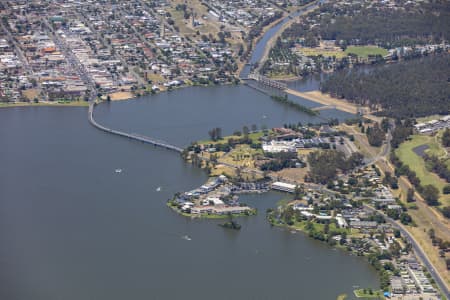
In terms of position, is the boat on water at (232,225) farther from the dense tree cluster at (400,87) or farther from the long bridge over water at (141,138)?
the dense tree cluster at (400,87)

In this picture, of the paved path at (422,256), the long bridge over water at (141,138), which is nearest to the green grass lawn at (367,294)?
the paved path at (422,256)

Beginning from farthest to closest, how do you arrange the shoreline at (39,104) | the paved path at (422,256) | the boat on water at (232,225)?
the shoreline at (39,104) < the boat on water at (232,225) < the paved path at (422,256)

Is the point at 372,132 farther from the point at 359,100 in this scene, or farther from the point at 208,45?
the point at 208,45

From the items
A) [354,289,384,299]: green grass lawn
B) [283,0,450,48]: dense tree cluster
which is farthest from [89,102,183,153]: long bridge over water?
[283,0,450,48]: dense tree cluster

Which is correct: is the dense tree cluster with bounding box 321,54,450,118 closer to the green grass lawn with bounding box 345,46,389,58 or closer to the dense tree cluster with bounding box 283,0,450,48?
the green grass lawn with bounding box 345,46,389,58

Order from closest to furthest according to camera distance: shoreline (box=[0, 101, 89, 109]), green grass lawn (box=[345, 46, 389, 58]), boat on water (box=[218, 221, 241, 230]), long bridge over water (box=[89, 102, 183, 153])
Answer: boat on water (box=[218, 221, 241, 230])
long bridge over water (box=[89, 102, 183, 153])
shoreline (box=[0, 101, 89, 109])
green grass lawn (box=[345, 46, 389, 58])

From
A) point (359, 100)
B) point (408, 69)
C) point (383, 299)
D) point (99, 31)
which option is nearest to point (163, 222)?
point (383, 299)
